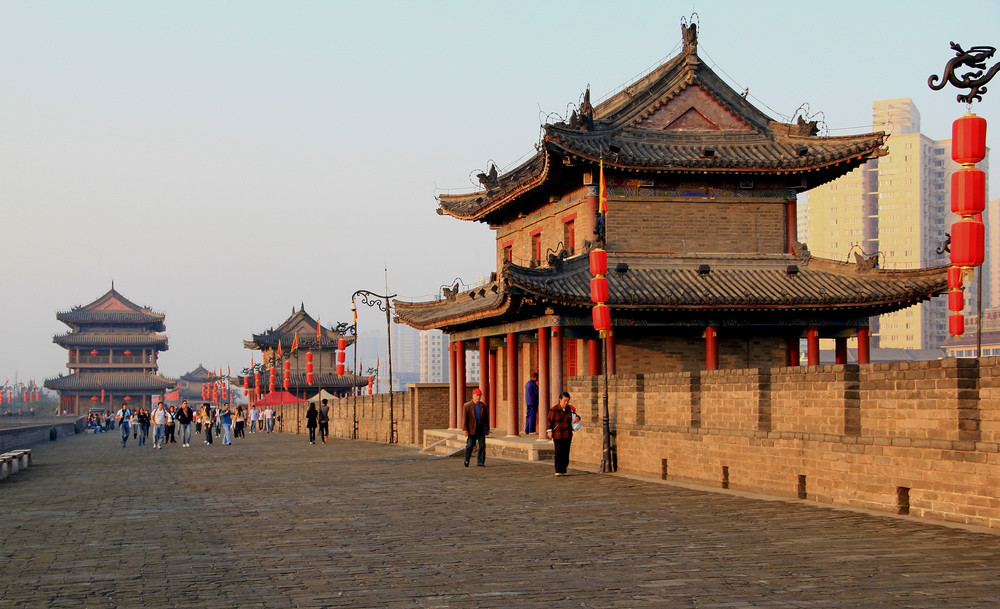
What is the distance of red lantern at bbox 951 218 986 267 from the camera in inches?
597

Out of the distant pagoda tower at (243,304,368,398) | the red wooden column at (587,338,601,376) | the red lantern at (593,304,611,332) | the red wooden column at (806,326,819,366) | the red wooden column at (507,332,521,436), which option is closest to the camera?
the red lantern at (593,304,611,332)

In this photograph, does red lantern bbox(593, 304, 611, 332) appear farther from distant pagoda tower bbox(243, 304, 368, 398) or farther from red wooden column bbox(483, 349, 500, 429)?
distant pagoda tower bbox(243, 304, 368, 398)

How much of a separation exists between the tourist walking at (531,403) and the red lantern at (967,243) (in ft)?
45.7

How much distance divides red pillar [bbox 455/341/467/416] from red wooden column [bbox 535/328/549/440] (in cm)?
711

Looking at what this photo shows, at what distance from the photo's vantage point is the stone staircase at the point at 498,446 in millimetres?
24625

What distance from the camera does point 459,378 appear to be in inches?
Result: 1331

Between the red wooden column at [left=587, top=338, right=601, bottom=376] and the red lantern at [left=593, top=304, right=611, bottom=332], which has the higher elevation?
the red lantern at [left=593, top=304, right=611, bottom=332]

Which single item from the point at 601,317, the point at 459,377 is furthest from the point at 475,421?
the point at 459,377

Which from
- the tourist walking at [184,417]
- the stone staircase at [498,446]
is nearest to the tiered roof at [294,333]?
the tourist walking at [184,417]

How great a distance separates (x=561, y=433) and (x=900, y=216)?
134559 millimetres

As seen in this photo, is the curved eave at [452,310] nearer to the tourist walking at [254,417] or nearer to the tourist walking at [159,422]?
the tourist walking at [159,422]

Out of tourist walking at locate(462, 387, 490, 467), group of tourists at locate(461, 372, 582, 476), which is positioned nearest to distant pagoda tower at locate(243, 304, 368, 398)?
group of tourists at locate(461, 372, 582, 476)

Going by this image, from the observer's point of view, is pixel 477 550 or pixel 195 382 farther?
pixel 195 382

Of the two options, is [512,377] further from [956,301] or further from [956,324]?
[956,301]
